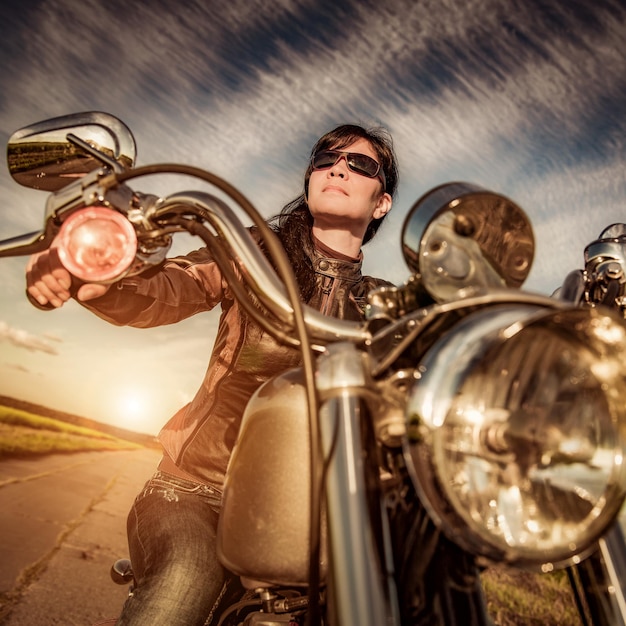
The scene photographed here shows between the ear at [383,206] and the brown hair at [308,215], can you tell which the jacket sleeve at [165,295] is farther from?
the ear at [383,206]

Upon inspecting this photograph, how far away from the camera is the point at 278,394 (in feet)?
2.76

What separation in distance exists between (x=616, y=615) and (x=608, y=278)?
0.93 m

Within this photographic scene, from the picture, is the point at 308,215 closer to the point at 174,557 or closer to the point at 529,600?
the point at 174,557

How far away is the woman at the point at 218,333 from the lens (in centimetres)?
125

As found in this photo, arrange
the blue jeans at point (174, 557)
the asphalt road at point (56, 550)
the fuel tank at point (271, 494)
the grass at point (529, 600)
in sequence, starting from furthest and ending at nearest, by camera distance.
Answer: the grass at point (529, 600) → the asphalt road at point (56, 550) → the blue jeans at point (174, 557) → the fuel tank at point (271, 494)

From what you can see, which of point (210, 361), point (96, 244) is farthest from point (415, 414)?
point (210, 361)

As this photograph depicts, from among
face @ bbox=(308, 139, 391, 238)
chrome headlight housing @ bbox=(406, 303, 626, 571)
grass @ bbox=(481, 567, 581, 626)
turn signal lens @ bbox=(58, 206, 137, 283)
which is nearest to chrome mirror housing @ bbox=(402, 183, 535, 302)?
chrome headlight housing @ bbox=(406, 303, 626, 571)

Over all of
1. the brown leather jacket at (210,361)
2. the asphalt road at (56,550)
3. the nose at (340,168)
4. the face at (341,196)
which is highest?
the nose at (340,168)

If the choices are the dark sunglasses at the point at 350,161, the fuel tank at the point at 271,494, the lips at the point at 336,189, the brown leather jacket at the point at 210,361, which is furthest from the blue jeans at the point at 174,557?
the dark sunglasses at the point at 350,161

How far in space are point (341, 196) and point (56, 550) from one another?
4742 millimetres

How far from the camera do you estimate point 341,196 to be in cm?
221

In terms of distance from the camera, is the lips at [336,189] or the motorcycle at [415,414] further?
the lips at [336,189]

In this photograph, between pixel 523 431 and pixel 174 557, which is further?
pixel 174 557

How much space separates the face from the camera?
87.0 inches
